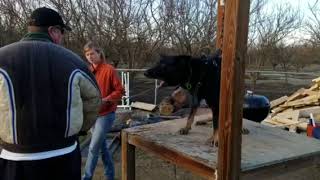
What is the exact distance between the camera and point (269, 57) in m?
23.8

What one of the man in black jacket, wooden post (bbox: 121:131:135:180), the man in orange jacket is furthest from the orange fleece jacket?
the man in black jacket

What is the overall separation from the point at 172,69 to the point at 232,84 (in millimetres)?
1018

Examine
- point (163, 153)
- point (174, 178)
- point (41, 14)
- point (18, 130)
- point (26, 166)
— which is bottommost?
point (174, 178)

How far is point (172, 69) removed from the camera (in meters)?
3.34

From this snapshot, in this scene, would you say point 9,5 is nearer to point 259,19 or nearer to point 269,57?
point 259,19

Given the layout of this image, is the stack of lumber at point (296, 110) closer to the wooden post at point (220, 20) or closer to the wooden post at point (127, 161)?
the wooden post at point (220, 20)

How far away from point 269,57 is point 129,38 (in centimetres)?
1127

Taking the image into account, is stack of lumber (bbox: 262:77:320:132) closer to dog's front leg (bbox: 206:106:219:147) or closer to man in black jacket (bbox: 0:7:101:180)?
dog's front leg (bbox: 206:106:219:147)

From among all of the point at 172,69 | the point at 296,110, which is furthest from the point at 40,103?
the point at 296,110

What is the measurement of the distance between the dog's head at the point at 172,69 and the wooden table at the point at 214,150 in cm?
56

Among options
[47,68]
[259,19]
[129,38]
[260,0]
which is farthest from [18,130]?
[259,19]

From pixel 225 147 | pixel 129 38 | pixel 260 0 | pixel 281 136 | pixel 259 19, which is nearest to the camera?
pixel 225 147

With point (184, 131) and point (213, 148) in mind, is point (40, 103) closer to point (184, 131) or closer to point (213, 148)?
point (213, 148)

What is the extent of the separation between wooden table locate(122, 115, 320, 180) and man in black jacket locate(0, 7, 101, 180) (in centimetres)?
104
